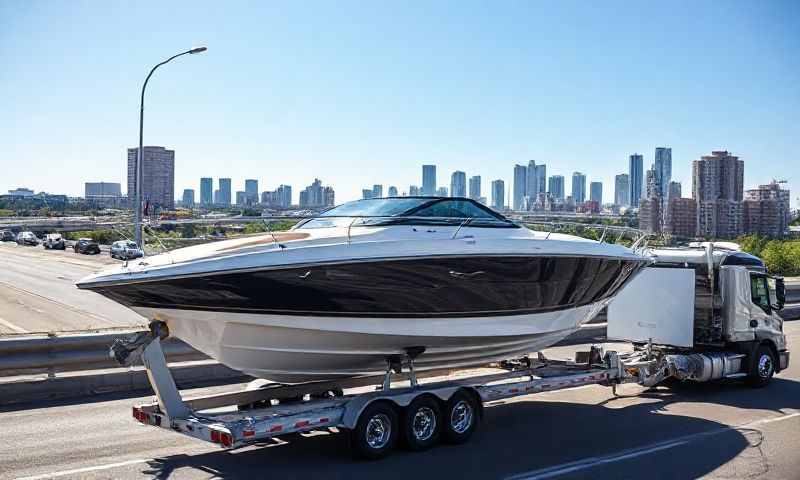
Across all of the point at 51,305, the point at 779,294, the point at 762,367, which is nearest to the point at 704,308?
the point at 762,367

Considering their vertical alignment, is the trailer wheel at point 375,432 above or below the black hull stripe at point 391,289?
below

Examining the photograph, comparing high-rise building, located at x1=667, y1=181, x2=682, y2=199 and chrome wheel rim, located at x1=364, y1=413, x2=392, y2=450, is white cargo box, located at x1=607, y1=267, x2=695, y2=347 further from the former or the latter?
high-rise building, located at x1=667, y1=181, x2=682, y2=199

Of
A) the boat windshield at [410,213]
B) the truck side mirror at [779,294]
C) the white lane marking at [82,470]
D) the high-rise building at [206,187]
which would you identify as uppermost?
the high-rise building at [206,187]

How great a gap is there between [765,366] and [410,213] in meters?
6.66

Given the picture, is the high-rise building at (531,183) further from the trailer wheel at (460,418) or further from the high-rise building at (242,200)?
the trailer wheel at (460,418)

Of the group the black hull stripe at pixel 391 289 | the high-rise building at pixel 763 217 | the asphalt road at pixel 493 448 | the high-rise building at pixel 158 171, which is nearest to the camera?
the asphalt road at pixel 493 448

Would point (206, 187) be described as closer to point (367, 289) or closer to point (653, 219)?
point (653, 219)

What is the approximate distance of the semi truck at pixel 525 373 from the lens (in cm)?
719

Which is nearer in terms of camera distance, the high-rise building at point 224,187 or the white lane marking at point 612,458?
the white lane marking at point 612,458

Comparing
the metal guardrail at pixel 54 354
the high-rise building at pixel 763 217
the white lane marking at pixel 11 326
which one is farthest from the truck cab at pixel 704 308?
the high-rise building at pixel 763 217

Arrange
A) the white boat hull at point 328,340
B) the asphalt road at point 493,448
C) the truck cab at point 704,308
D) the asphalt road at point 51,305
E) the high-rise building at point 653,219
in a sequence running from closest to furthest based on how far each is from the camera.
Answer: the asphalt road at point 493,448, the white boat hull at point 328,340, the truck cab at point 704,308, the high-rise building at point 653,219, the asphalt road at point 51,305

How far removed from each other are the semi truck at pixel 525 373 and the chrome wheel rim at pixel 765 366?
0.05 feet

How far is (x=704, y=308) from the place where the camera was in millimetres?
11844

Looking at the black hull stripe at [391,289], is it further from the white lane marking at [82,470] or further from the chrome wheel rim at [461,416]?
the white lane marking at [82,470]
